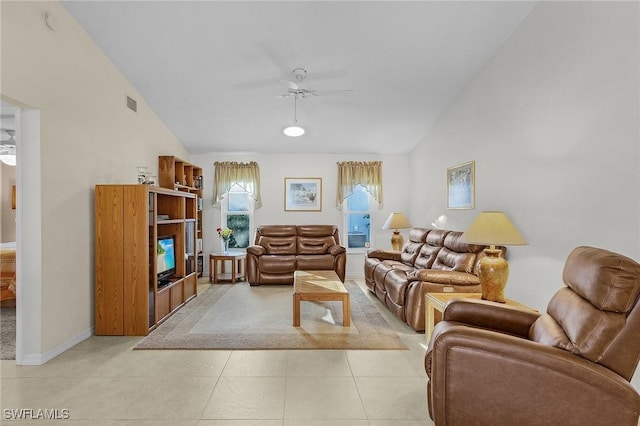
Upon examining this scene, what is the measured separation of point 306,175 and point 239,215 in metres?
1.60

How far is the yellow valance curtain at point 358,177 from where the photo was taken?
20.9 ft

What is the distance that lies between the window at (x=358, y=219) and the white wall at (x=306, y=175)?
0.43 ft

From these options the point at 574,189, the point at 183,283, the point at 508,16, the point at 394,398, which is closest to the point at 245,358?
the point at 394,398

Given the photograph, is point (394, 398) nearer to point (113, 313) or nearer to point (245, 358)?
point (245, 358)

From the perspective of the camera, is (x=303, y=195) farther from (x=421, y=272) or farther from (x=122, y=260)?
(x=122, y=260)

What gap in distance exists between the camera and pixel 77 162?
3143 mm

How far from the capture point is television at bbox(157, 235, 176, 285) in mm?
3748

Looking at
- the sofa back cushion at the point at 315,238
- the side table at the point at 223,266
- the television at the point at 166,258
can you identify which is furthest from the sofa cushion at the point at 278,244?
the television at the point at 166,258

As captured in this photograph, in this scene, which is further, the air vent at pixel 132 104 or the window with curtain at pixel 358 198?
the window with curtain at pixel 358 198

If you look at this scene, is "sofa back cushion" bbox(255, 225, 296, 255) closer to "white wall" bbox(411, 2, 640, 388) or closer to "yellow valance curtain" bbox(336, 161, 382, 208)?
"yellow valance curtain" bbox(336, 161, 382, 208)

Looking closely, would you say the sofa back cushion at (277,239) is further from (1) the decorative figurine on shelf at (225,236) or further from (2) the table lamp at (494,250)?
(2) the table lamp at (494,250)

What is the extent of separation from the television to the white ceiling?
1.98 m

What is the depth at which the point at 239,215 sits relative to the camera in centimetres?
652

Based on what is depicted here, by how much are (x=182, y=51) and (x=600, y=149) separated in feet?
12.9
